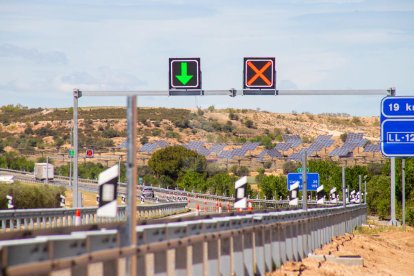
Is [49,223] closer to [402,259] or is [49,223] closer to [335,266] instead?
[402,259]

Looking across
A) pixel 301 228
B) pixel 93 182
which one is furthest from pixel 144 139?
pixel 301 228

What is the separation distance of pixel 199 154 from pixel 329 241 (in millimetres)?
114674

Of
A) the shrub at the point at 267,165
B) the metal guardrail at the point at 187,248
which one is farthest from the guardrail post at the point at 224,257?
the shrub at the point at 267,165

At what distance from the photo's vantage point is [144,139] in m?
188

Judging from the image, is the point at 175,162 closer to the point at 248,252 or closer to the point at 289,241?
the point at 289,241

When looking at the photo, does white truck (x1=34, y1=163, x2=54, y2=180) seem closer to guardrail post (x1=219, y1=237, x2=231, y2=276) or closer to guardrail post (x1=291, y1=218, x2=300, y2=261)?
guardrail post (x1=291, y1=218, x2=300, y2=261)

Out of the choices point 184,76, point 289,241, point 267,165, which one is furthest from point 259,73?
point 267,165

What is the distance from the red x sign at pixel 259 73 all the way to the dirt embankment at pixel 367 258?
585cm

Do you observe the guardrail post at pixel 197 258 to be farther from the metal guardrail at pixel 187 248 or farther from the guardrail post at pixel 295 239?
the guardrail post at pixel 295 239

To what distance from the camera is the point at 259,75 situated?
128ft

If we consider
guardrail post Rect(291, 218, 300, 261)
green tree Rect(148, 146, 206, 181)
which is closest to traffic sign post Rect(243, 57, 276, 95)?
guardrail post Rect(291, 218, 300, 261)

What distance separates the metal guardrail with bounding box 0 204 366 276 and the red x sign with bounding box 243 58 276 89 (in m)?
7.87

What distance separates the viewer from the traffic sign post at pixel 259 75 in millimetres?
38688

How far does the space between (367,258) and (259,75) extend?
29.8ft
